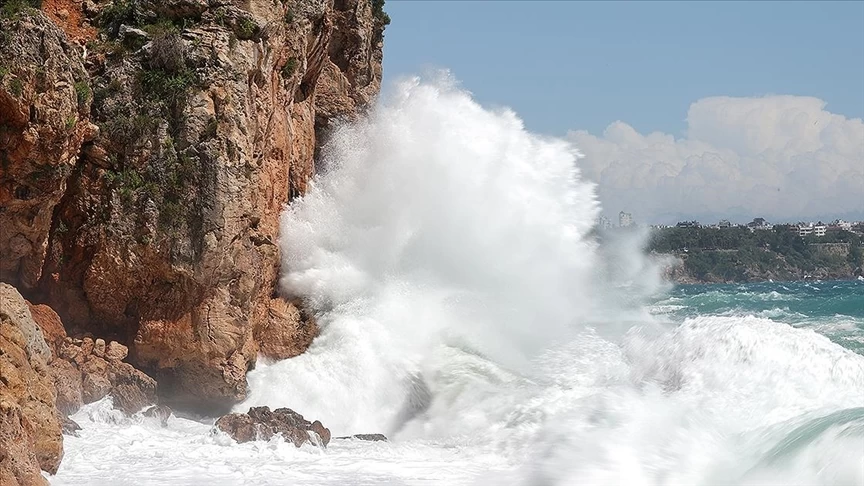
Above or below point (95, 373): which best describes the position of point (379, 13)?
above

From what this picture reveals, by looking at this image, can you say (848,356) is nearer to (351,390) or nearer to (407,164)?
(351,390)

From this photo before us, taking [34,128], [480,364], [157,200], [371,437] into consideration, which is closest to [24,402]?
[34,128]

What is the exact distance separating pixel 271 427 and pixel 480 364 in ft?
18.1

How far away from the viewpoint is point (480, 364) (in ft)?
53.8

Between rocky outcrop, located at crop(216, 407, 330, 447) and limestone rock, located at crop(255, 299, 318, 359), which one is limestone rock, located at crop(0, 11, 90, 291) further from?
limestone rock, located at crop(255, 299, 318, 359)

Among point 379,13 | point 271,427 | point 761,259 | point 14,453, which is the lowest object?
point 14,453

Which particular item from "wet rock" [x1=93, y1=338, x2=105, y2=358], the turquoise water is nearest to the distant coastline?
the turquoise water

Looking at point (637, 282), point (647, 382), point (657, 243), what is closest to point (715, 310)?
point (637, 282)

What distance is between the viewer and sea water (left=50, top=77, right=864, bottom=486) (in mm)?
10188

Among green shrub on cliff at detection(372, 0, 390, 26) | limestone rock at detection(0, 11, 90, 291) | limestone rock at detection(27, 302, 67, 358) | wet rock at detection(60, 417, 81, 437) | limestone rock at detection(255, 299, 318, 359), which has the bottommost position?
wet rock at detection(60, 417, 81, 437)

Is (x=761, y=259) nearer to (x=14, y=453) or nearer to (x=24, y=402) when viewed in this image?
(x=24, y=402)

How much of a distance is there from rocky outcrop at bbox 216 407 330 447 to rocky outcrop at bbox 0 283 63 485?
10.0 ft

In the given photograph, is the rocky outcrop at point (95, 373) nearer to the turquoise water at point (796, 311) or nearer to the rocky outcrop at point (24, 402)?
the rocky outcrop at point (24, 402)

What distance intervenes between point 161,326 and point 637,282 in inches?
1751
